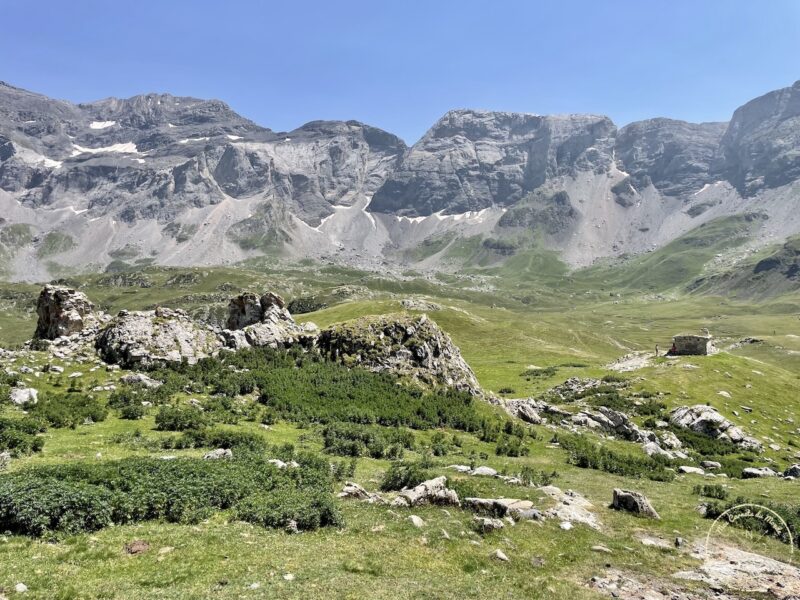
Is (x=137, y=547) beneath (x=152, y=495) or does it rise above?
beneath

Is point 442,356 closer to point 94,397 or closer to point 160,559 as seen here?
point 94,397

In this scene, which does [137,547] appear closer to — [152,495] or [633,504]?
[152,495]

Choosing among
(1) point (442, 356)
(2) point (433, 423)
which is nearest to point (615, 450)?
(2) point (433, 423)

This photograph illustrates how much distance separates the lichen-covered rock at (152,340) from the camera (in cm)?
4516

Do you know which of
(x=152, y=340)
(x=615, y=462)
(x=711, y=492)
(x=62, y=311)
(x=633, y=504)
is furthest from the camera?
(x=62, y=311)

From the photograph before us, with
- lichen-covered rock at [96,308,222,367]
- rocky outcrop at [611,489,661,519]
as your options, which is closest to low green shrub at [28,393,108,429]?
lichen-covered rock at [96,308,222,367]

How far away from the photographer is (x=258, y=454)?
2573 cm

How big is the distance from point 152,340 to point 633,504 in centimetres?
4306

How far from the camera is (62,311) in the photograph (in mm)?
62062

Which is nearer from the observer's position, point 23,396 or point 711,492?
point 711,492

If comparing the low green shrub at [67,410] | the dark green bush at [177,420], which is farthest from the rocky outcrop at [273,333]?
the dark green bush at [177,420]

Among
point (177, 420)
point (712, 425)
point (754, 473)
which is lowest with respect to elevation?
point (712, 425)

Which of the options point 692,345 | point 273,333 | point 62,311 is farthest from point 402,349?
point 692,345

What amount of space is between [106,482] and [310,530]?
8.01m
